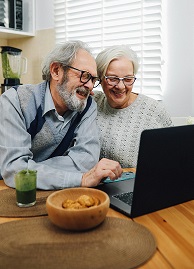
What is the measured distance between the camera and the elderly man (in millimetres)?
1306

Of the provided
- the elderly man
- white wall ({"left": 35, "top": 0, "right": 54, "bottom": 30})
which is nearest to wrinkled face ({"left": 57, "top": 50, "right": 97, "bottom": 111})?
the elderly man

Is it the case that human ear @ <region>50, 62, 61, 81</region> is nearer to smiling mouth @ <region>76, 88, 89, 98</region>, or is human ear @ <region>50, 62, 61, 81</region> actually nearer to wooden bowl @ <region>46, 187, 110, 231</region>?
smiling mouth @ <region>76, 88, 89, 98</region>

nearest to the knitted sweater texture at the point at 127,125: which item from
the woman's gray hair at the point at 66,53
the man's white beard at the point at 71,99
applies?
the man's white beard at the point at 71,99

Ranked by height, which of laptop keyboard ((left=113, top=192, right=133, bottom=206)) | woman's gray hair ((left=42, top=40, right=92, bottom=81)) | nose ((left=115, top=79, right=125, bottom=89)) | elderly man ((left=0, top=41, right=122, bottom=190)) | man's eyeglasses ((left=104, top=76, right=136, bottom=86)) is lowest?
laptop keyboard ((left=113, top=192, right=133, bottom=206))

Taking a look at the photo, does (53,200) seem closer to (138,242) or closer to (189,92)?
(138,242)

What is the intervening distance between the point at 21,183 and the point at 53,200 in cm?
16

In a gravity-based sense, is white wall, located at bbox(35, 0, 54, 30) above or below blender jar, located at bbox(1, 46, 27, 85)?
above

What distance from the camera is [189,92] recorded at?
2.24 meters

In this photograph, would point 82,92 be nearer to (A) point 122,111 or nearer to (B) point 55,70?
(B) point 55,70

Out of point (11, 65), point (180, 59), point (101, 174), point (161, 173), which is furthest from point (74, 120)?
point (11, 65)

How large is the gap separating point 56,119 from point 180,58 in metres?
1.14

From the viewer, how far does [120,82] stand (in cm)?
175

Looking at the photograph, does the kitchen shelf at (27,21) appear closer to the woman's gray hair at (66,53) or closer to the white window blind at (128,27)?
the white window blind at (128,27)

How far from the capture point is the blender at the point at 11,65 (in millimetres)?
2727
